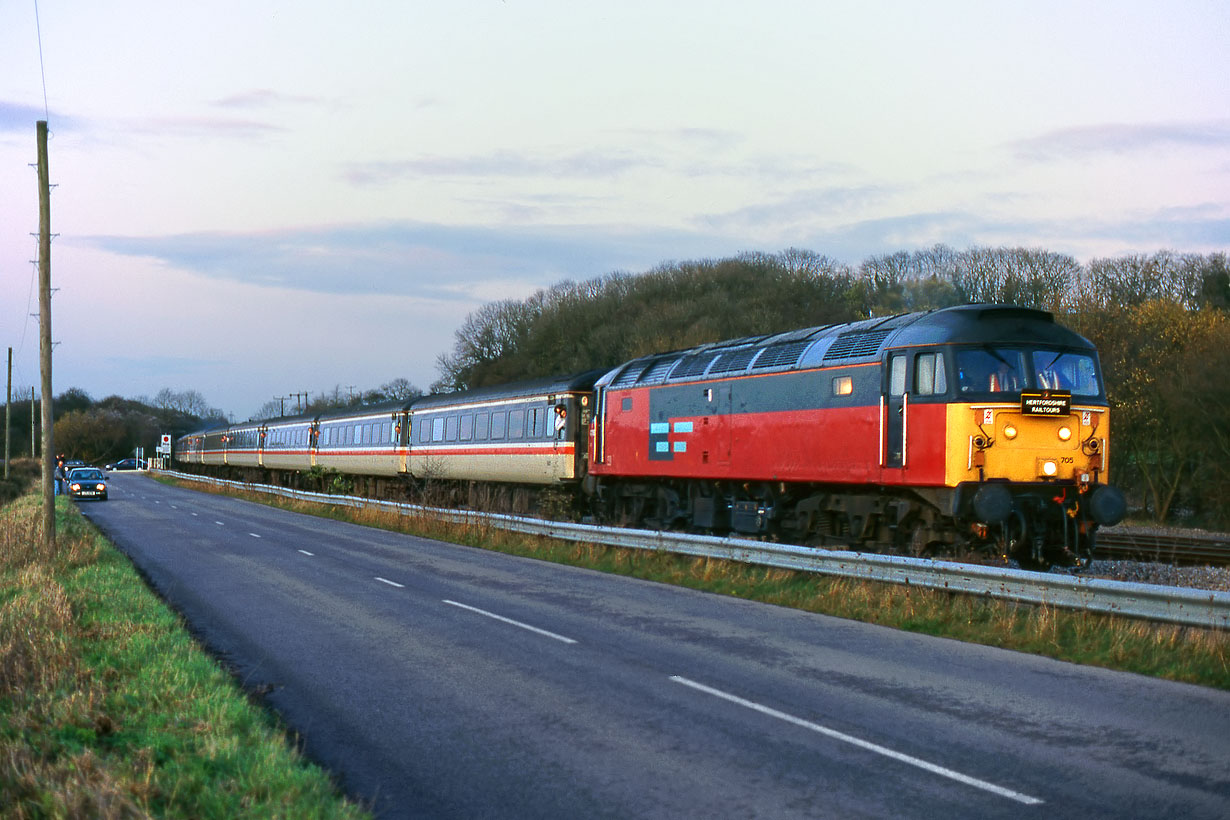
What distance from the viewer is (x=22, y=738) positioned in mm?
6469

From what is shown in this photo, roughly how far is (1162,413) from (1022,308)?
82.6ft

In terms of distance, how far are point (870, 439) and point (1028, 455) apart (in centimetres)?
226

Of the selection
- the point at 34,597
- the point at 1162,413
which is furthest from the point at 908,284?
the point at 34,597

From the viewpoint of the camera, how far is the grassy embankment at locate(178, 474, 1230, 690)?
959 cm

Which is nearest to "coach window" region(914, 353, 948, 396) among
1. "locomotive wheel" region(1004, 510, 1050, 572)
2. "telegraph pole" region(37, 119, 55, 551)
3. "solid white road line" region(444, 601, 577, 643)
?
"locomotive wheel" region(1004, 510, 1050, 572)

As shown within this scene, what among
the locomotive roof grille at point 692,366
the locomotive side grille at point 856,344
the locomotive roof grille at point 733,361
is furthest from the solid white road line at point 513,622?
the locomotive roof grille at point 692,366

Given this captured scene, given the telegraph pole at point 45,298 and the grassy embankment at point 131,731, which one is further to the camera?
the telegraph pole at point 45,298

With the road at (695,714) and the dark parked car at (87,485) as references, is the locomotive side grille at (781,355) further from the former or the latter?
the dark parked car at (87,485)

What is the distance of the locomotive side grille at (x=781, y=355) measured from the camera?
1895 cm

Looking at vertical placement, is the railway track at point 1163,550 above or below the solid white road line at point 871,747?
below

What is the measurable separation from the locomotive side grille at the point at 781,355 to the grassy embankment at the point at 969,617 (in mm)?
3637

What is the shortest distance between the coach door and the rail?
211 cm

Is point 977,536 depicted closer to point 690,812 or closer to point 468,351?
point 690,812

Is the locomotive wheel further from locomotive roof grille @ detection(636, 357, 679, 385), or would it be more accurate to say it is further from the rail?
locomotive roof grille @ detection(636, 357, 679, 385)
